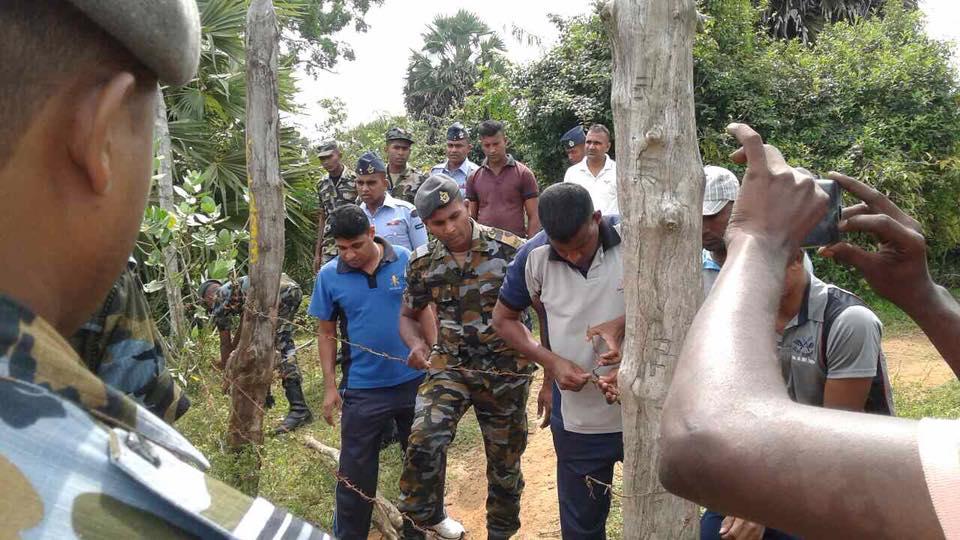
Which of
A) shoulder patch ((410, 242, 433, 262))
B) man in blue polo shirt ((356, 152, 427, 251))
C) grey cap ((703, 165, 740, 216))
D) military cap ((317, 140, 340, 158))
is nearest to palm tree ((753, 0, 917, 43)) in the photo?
military cap ((317, 140, 340, 158))

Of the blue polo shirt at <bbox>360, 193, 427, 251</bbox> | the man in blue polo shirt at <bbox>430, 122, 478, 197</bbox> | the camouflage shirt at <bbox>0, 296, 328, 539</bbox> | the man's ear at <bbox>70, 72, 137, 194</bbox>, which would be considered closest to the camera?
the camouflage shirt at <bbox>0, 296, 328, 539</bbox>

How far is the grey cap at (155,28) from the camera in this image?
704 millimetres

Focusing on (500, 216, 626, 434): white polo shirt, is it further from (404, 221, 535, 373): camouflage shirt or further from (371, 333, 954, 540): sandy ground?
(371, 333, 954, 540): sandy ground

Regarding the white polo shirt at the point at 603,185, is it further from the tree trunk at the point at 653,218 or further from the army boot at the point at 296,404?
the tree trunk at the point at 653,218

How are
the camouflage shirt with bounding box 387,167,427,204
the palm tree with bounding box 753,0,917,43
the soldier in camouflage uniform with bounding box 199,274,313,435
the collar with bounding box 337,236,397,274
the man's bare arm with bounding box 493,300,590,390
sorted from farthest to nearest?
the palm tree with bounding box 753,0,917,43
the camouflage shirt with bounding box 387,167,427,204
the soldier in camouflage uniform with bounding box 199,274,313,435
the collar with bounding box 337,236,397,274
the man's bare arm with bounding box 493,300,590,390

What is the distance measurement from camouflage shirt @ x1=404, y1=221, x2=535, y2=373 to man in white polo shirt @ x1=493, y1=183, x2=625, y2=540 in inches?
22.3

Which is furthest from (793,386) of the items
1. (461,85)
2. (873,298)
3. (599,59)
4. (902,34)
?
(461,85)

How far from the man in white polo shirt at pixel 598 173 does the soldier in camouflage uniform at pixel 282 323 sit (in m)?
2.79

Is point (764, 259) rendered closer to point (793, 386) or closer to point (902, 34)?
point (793, 386)

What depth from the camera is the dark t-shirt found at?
7.18 meters

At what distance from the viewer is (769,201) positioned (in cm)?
114


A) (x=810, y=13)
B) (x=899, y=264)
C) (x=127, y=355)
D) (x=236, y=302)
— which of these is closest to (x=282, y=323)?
(x=236, y=302)

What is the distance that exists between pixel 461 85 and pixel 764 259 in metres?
24.4

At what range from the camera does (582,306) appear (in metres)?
3.45
